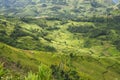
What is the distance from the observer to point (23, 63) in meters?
200

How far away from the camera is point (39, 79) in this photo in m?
64.9

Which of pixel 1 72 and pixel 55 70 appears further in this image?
pixel 55 70

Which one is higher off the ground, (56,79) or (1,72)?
(1,72)

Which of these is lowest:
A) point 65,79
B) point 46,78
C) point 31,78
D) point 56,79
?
point 65,79

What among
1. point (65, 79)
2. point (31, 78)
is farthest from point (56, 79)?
point (31, 78)

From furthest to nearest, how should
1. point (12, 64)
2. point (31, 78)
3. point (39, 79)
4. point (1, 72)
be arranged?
point (12, 64) → point (39, 79) → point (31, 78) → point (1, 72)

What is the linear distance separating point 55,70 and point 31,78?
140 metres

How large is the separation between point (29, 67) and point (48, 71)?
130 meters

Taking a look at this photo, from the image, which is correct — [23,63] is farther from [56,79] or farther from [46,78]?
[46,78]

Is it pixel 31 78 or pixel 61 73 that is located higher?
pixel 31 78

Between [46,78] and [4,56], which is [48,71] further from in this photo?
[4,56]

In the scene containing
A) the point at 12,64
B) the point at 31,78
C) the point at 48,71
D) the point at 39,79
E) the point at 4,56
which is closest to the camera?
the point at 31,78

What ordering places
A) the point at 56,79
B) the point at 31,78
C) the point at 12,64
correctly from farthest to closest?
1. the point at 12,64
2. the point at 56,79
3. the point at 31,78

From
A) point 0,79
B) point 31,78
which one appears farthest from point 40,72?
point 0,79
